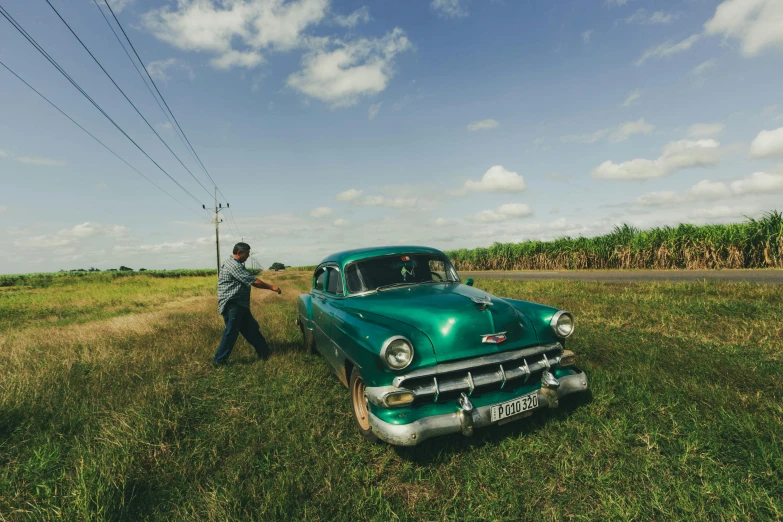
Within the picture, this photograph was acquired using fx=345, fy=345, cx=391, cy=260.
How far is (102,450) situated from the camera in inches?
113

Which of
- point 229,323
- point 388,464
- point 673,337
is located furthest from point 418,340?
point 673,337

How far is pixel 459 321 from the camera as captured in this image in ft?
9.59

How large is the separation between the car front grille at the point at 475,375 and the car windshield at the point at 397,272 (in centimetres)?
156

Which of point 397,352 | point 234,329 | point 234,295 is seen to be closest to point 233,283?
point 234,295

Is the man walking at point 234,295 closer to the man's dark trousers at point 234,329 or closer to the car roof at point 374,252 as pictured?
the man's dark trousers at point 234,329

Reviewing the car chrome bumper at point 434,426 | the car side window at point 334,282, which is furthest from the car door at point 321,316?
the car chrome bumper at point 434,426

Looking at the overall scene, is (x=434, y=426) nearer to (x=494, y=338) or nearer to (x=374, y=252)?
(x=494, y=338)

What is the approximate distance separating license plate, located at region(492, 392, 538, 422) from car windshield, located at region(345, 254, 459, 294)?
1.83 m

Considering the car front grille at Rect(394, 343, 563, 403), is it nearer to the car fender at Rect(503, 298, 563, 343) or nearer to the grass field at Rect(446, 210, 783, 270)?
the car fender at Rect(503, 298, 563, 343)

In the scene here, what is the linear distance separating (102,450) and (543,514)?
343cm

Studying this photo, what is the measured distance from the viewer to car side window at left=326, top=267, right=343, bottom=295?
4.41m

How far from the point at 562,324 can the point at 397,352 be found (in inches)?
69.3

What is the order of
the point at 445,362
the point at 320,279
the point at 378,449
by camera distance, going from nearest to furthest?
1. the point at 445,362
2. the point at 378,449
3. the point at 320,279

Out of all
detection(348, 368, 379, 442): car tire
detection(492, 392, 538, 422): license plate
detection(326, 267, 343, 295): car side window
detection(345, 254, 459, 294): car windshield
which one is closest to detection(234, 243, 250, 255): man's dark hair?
detection(326, 267, 343, 295): car side window
